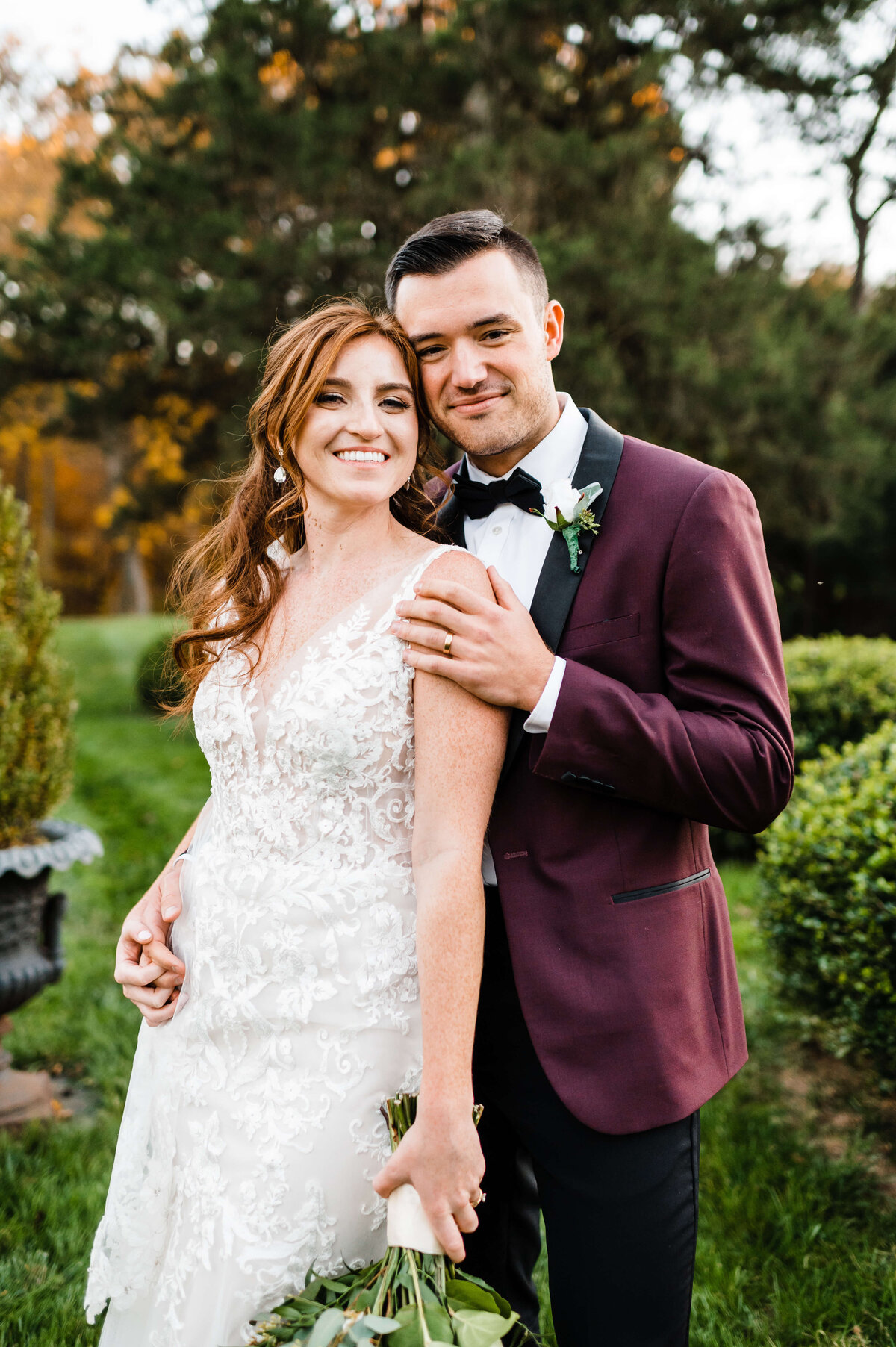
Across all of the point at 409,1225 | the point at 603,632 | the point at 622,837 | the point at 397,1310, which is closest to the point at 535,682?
the point at 603,632

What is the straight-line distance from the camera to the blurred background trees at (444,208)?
7.63 metres

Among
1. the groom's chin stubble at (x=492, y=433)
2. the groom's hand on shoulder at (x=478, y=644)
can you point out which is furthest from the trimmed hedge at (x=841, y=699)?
the groom's hand on shoulder at (x=478, y=644)

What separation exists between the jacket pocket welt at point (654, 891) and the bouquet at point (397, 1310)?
2.01 ft

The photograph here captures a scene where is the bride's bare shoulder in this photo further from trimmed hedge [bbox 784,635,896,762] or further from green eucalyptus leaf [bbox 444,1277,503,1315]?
trimmed hedge [bbox 784,635,896,762]

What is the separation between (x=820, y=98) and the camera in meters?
9.35

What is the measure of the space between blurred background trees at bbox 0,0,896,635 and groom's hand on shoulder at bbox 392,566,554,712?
5.86 m

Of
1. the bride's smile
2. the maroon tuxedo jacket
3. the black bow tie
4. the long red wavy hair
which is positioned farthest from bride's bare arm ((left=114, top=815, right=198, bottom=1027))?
the black bow tie

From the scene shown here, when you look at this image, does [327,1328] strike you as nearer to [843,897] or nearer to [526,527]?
[526,527]

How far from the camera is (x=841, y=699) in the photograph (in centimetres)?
574

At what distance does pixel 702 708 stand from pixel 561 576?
40 cm

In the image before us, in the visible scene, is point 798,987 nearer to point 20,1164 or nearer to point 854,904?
point 854,904

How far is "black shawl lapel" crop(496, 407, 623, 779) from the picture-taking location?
1.95 metres

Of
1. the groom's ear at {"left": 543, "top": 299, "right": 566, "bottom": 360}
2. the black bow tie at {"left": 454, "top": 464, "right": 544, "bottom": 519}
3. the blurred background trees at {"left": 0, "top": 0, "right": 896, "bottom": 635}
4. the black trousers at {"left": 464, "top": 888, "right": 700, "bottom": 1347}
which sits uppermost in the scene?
the blurred background trees at {"left": 0, "top": 0, "right": 896, "bottom": 635}

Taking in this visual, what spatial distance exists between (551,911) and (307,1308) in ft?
2.62
